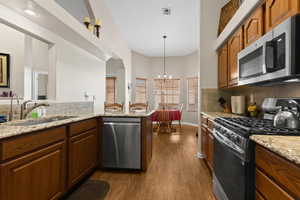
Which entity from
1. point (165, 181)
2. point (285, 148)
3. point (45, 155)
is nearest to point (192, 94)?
point (165, 181)

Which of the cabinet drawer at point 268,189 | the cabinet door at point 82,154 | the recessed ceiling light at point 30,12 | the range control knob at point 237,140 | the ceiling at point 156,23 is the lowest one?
the cabinet door at point 82,154

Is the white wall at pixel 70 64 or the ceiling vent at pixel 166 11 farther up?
the ceiling vent at pixel 166 11

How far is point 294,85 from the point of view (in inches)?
69.0

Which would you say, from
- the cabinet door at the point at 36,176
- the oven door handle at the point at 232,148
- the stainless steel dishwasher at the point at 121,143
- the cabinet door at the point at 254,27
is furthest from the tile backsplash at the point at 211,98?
the cabinet door at the point at 36,176

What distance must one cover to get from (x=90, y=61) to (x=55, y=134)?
8.22 feet

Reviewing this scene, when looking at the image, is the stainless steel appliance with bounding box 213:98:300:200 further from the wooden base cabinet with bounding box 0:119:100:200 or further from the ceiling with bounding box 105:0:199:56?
the ceiling with bounding box 105:0:199:56

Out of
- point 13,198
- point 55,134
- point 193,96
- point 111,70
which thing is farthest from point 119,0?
point 193,96

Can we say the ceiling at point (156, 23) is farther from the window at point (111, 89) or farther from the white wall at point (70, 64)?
the window at point (111, 89)

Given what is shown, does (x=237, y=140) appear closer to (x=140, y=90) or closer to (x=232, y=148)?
(x=232, y=148)

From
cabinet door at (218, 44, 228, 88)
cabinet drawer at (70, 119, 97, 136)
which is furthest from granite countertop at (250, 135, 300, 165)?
→ cabinet door at (218, 44, 228, 88)

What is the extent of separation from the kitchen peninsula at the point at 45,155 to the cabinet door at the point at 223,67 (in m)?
2.12

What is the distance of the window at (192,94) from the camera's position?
7.66 metres

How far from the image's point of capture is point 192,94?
7820mm

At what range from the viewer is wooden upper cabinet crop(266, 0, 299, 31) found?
1.30m
